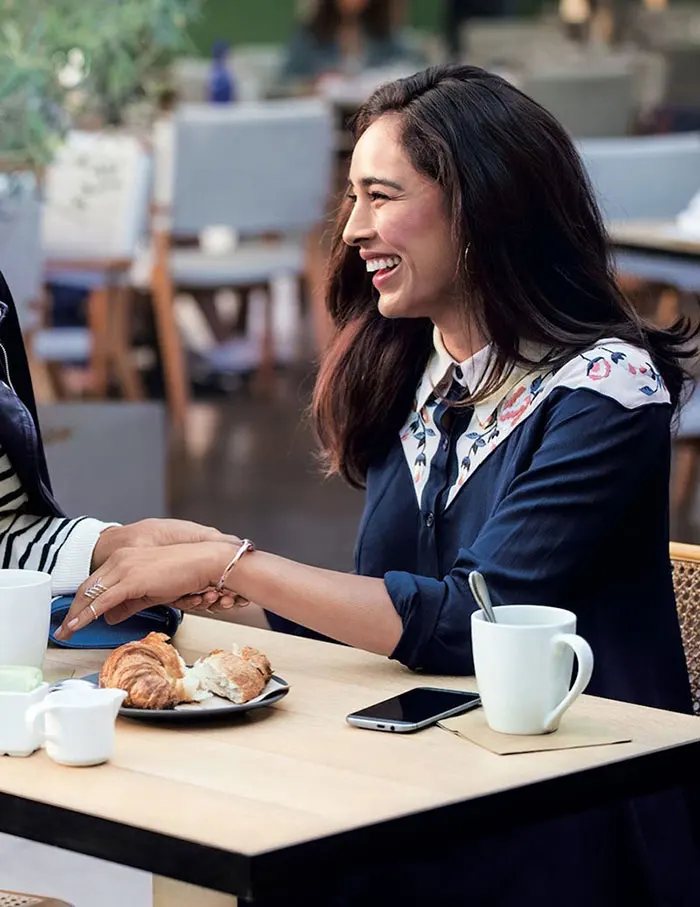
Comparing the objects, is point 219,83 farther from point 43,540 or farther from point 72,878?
point 43,540

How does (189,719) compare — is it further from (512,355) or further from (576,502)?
(512,355)

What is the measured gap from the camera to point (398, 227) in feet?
6.40

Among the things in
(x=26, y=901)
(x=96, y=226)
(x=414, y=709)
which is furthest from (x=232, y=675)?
(x=96, y=226)

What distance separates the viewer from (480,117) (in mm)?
1943

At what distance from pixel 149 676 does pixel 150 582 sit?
0.24 meters

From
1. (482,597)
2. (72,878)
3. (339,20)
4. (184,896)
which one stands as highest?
(339,20)

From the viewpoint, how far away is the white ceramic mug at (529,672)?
1.46 meters

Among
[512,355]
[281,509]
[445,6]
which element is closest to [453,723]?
[512,355]

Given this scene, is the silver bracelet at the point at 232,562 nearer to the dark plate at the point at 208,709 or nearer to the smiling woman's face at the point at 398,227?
the dark plate at the point at 208,709

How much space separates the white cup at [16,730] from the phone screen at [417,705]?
28cm

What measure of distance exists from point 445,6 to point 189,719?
13772 millimetres

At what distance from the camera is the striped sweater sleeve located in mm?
1872

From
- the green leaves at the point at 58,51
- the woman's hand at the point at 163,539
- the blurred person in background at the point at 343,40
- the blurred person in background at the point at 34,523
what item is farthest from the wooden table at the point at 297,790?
the blurred person in background at the point at 343,40

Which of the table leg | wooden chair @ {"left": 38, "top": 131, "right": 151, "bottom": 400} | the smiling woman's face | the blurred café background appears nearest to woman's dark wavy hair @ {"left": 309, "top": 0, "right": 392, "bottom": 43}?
the blurred café background
